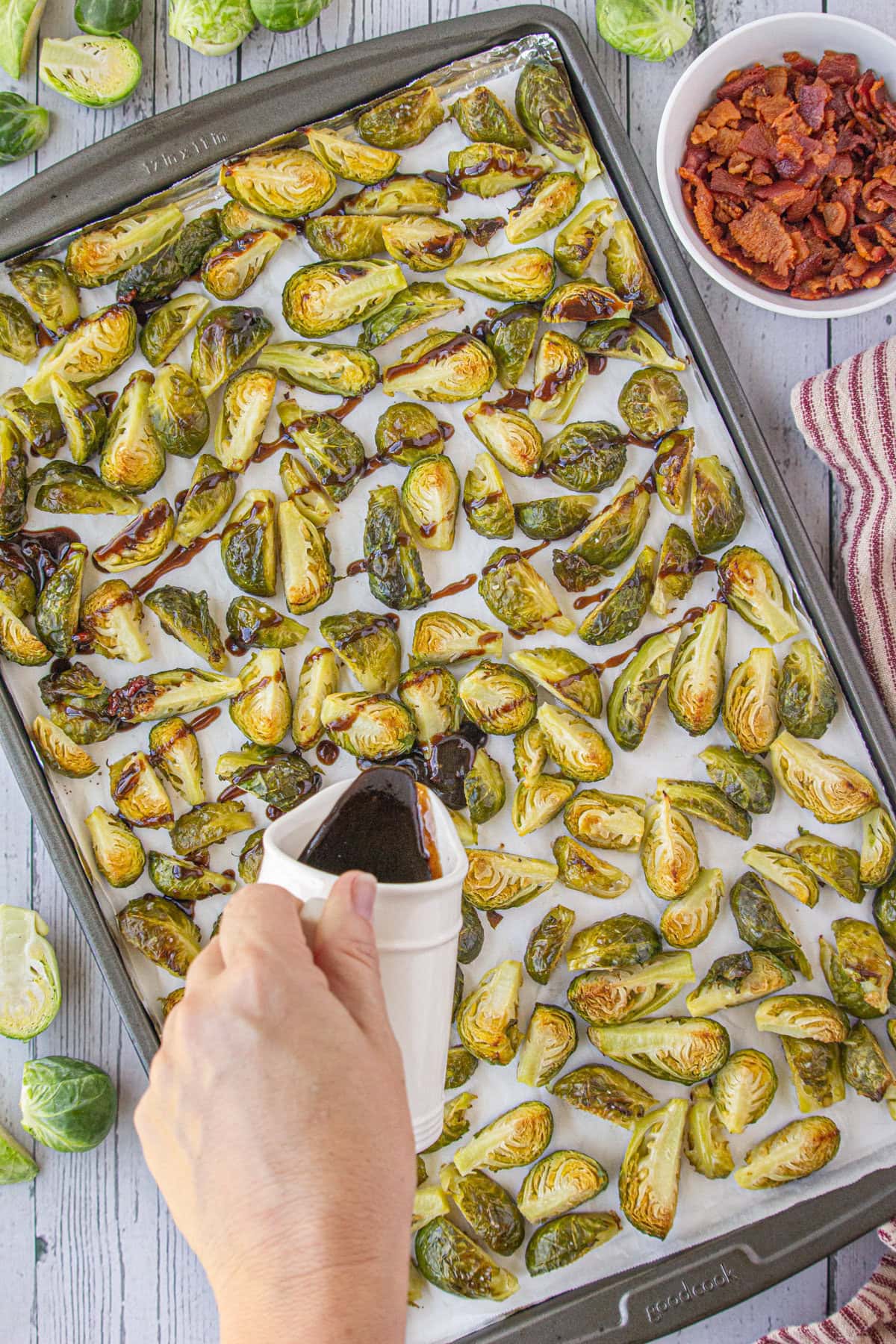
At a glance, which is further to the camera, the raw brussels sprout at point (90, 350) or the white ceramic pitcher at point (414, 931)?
the raw brussels sprout at point (90, 350)

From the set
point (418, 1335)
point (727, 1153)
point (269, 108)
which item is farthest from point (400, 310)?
point (418, 1335)

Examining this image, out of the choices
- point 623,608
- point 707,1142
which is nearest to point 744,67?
point 623,608

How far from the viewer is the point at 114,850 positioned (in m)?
2.14

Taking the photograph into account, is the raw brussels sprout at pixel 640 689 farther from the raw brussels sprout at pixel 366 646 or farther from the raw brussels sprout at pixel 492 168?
the raw brussels sprout at pixel 492 168

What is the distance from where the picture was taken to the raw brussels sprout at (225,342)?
2119 mm

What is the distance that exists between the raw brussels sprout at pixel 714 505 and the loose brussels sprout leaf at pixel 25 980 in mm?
1649

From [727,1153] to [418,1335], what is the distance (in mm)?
742

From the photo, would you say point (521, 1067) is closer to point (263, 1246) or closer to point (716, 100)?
point (263, 1246)

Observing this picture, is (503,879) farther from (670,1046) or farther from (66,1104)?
(66,1104)

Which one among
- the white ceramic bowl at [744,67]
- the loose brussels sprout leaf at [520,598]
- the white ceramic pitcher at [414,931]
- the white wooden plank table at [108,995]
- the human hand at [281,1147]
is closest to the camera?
the human hand at [281,1147]

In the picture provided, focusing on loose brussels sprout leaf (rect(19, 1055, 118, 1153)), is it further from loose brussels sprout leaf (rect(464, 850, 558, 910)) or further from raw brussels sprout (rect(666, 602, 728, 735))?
raw brussels sprout (rect(666, 602, 728, 735))

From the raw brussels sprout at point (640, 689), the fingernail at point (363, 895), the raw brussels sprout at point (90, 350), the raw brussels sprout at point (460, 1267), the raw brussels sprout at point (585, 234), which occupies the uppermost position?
the raw brussels sprout at point (585, 234)

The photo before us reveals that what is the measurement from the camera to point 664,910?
2.17 m

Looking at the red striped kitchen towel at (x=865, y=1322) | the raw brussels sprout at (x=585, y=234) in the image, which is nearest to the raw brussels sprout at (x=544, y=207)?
the raw brussels sprout at (x=585, y=234)
